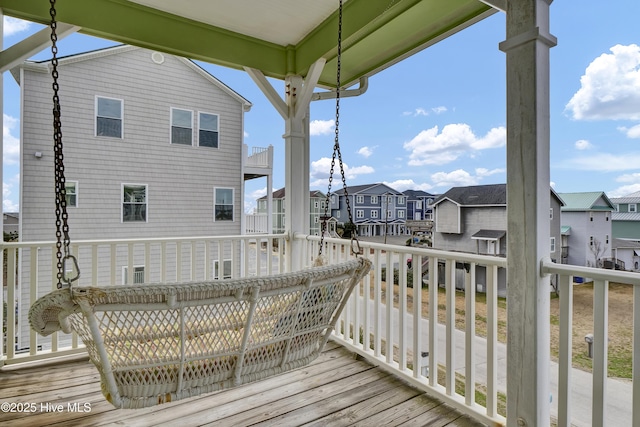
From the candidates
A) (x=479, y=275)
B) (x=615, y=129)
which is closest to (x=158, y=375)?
(x=479, y=275)

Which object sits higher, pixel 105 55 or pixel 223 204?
pixel 105 55

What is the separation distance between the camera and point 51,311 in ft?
3.69

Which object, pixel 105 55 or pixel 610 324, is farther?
pixel 105 55

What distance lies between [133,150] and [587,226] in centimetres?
322

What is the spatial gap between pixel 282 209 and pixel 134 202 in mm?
1393

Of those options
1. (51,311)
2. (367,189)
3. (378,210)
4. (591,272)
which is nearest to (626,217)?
(591,272)

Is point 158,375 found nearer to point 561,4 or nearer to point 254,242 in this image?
point 254,242

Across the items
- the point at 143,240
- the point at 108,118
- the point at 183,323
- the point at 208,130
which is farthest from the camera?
the point at 208,130

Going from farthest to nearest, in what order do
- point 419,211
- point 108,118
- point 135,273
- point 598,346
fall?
1. point 135,273
2. point 108,118
3. point 419,211
4. point 598,346

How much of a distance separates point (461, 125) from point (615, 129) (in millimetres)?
711

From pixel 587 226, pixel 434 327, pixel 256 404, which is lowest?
pixel 256 404

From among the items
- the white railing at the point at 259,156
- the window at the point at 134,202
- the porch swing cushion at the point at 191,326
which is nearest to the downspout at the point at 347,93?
the white railing at the point at 259,156

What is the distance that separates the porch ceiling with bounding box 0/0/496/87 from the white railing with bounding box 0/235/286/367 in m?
1.67

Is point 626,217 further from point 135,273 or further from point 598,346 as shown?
point 135,273
